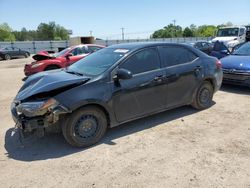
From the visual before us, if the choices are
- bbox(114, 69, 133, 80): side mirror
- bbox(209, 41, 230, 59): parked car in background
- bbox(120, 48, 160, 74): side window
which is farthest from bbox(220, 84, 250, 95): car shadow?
bbox(114, 69, 133, 80): side mirror

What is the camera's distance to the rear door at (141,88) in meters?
4.23

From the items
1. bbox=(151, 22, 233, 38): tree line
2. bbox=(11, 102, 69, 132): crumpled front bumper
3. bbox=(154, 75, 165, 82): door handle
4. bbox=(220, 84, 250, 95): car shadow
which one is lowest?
bbox=(220, 84, 250, 95): car shadow

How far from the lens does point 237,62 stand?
23.9ft

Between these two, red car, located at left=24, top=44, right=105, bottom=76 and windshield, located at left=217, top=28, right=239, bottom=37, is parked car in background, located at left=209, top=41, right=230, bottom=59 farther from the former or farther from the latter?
windshield, located at left=217, top=28, right=239, bottom=37

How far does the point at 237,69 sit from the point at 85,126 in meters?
4.97

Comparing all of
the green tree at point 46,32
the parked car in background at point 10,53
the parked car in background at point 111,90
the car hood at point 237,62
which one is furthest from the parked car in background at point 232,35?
the green tree at point 46,32

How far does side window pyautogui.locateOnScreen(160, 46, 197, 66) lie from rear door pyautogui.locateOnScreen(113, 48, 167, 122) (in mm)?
196

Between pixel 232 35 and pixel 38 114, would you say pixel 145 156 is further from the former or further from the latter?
pixel 232 35

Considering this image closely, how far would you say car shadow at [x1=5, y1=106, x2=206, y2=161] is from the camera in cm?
386

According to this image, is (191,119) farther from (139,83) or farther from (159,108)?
(139,83)

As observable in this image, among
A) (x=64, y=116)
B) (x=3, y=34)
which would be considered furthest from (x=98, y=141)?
(x=3, y=34)

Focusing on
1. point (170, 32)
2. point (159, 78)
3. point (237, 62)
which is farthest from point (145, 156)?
point (170, 32)

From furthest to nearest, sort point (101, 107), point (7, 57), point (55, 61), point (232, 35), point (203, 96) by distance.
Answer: point (7, 57), point (232, 35), point (55, 61), point (203, 96), point (101, 107)

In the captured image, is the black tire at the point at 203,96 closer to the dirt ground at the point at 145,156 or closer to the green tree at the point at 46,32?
the dirt ground at the point at 145,156
